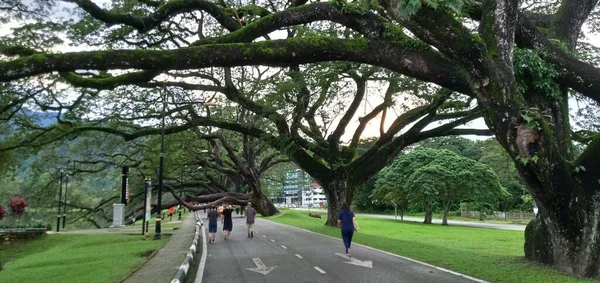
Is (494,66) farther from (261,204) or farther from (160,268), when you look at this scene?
(261,204)

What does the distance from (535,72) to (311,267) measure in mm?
6921

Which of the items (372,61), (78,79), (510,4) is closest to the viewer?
(510,4)

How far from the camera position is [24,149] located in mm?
25266

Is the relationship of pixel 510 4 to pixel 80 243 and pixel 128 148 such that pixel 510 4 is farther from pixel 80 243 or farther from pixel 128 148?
pixel 128 148

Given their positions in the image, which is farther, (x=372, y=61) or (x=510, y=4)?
(x=372, y=61)

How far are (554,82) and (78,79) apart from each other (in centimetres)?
1301

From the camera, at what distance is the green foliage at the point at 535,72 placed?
9.88m

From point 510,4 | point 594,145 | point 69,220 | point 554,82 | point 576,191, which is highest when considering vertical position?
point 510,4

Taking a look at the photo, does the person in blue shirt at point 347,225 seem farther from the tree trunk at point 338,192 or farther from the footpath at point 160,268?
the tree trunk at point 338,192

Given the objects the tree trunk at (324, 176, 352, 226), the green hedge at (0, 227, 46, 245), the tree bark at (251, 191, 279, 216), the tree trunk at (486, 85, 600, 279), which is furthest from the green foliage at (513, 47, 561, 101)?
the tree bark at (251, 191, 279, 216)

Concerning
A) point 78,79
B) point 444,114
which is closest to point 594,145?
point 444,114

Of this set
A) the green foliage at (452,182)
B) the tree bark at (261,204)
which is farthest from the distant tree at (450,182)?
the tree bark at (261,204)

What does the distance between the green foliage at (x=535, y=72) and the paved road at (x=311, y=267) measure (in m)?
4.69

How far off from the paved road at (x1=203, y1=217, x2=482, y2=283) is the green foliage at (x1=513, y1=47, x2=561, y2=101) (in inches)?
185
